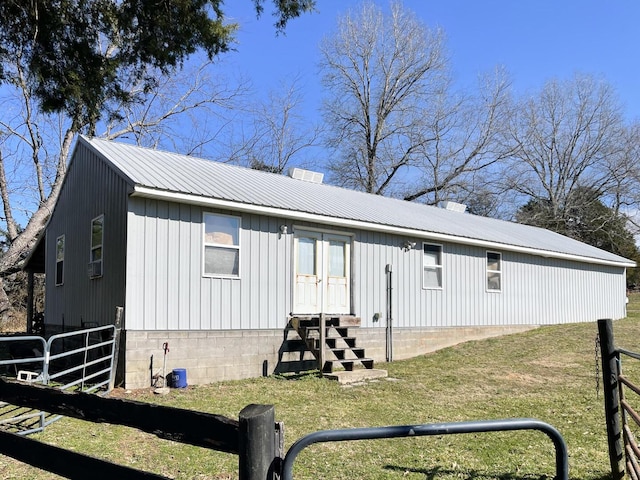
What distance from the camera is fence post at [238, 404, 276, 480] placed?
81.8 inches

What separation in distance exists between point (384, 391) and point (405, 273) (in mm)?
4776

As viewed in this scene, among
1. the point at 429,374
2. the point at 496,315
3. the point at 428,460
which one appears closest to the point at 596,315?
the point at 496,315

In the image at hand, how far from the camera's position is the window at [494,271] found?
16266 mm

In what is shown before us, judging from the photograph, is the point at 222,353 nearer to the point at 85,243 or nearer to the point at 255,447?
the point at 85,243

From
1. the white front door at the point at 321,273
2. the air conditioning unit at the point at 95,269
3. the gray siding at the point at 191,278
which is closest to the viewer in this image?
the gray siding at the point at 191,278

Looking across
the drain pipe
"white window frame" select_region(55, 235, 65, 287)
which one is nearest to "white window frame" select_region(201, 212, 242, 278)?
the drain pipe

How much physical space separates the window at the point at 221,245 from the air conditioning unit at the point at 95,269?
2.39 metres

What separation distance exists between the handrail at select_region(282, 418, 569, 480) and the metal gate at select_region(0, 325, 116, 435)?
3.85 meters

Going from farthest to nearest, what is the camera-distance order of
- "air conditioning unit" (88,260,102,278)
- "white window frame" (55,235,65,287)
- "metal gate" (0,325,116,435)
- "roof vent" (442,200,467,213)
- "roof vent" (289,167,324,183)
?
"roof vent" (442,200,467,213) → "roof vent" (289,167,324,183) → "white window frame" (55,235,65,287) → "air conditioning unit" (88,260,102,278) → "metal gate" (0,325,116,435)

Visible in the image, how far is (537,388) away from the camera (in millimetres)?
9164

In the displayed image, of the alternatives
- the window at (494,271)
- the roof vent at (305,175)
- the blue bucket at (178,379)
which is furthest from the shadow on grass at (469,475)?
the roof vent at (305,175)

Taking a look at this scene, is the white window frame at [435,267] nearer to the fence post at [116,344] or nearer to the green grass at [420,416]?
the green grass at [420,416]

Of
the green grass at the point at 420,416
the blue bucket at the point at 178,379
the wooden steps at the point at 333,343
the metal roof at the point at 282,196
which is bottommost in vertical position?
the green grass at the point at 420,416

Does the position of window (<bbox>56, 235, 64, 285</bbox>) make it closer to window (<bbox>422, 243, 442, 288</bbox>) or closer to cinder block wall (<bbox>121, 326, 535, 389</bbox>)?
cinder block wall (<bbox>121, 326, 535, 389</bbox>)
